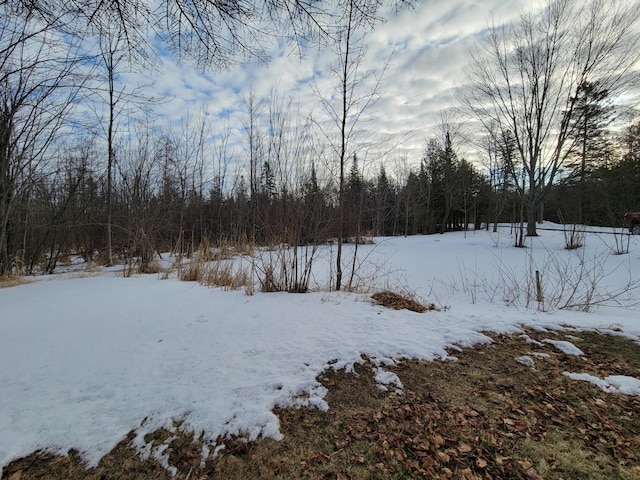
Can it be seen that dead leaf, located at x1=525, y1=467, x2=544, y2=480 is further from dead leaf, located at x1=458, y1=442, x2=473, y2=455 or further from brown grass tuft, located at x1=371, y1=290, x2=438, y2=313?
brown grass tuft, located at x1=371, y1=290, x2=438, y2=313

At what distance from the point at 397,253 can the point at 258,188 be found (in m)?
9.23

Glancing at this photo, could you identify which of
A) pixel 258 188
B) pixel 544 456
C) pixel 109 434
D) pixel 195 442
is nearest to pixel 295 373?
pixel 195 442

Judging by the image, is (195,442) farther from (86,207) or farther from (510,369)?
(86,207)

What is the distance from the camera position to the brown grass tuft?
4.30 meters

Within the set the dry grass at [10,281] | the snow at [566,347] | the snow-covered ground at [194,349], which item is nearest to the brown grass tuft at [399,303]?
the snow-covered ground at [194,349]

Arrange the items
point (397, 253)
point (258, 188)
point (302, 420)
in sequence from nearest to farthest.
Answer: point (302, 420)
point (258, 188)
point (397, 253)

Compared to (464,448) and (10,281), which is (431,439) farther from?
(10,281)

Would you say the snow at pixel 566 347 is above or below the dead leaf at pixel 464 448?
above

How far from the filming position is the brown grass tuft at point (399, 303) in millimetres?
4297

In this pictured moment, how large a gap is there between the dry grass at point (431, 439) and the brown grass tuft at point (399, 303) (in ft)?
6.36

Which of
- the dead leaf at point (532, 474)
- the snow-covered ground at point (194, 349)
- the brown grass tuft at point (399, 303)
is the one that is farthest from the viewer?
the brown grass tuft at point (399, 303)

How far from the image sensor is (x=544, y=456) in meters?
1.52

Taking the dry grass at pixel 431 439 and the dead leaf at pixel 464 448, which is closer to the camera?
the dry grass at pixel 431 439

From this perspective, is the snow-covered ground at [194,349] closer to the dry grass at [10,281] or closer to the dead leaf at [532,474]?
the dead leaf at [532,474]
